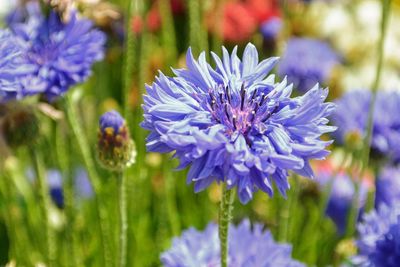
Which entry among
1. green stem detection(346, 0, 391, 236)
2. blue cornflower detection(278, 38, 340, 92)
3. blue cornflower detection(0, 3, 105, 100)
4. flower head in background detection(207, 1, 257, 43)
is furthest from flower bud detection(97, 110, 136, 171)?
flower head in background detection(207, 1, 257, 43)

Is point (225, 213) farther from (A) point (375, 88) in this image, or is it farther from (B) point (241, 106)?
(A) point (375, 88)

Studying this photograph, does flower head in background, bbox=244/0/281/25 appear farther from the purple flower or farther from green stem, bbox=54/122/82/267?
green stem, bbox=54/122/82/267

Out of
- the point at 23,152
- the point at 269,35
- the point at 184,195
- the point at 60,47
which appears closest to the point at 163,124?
the point at 60,47

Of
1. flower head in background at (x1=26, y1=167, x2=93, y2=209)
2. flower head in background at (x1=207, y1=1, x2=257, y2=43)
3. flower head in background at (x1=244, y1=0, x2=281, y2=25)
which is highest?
flower head in background at (x1=244, y1=0, x2=281, y2=25)

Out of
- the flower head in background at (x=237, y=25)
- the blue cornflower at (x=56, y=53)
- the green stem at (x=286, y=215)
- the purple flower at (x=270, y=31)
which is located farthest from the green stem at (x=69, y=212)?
the flower head in background at (x=237, y=25)

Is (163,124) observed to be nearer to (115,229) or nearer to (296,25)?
(115,229)

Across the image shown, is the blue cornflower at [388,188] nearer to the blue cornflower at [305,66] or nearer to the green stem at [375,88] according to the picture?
the green stem at [375,88]
